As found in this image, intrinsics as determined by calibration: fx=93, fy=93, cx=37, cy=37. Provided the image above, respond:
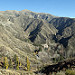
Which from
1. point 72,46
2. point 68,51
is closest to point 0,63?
point 68,51

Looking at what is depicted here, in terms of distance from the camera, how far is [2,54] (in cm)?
8869

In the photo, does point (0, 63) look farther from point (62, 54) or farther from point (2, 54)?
point (62, 54)

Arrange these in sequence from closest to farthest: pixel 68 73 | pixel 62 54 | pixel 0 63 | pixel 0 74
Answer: pixel 68 73 < pixel 0 74 < pixel 0 63 < pixel 62 54

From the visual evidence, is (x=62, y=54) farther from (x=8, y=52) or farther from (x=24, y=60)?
(x=8, y=52)

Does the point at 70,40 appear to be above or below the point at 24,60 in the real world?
above

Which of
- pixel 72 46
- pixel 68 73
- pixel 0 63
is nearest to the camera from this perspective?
pixel 68 73

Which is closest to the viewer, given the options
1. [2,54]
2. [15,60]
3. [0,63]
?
[0,63]

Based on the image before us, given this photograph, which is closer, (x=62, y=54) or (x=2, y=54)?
(x=2, y=54)

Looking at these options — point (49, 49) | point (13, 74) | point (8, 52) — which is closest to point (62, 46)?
point (49, 49)

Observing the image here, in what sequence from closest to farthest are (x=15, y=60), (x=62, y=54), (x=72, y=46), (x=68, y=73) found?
(x=68, y=73), (x=15, y=60), (x=62, y=54), (x=72, y=46)

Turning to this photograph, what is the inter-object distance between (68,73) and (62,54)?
444 ft

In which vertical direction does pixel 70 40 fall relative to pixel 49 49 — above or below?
above

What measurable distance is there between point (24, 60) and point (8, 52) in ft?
57.4

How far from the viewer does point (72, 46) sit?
544 feet
